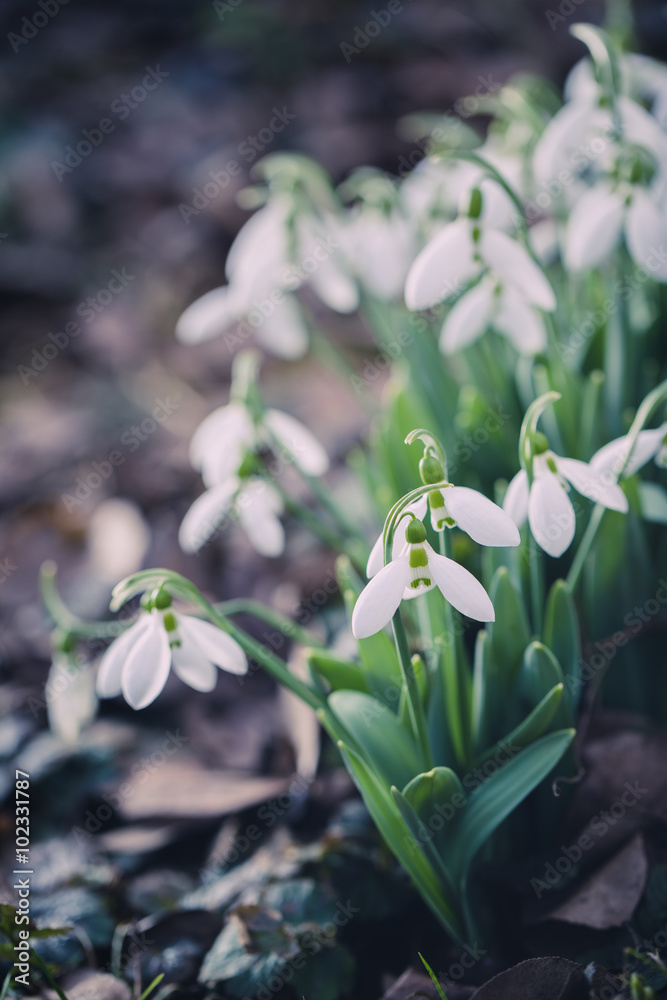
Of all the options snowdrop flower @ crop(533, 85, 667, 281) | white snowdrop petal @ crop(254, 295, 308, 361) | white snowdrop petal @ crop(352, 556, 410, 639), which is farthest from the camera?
white snowdrop petal @ crop(254, 295, 308, 361)

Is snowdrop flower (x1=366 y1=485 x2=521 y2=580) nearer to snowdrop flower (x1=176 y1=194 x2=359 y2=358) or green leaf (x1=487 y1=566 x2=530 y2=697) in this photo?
green leaf (x1=487 y1=566 x2=530 y2=697)

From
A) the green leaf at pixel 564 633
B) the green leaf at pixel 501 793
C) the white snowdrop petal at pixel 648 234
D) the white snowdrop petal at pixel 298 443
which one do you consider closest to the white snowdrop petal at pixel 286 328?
the white snowdrop petal at pixel 298 443

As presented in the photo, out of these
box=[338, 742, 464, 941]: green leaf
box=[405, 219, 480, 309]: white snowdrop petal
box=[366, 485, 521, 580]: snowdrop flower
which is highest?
box=[405, 219, 480, 309]: white snowdrop petal

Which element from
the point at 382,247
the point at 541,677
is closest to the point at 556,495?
the point at 541,677

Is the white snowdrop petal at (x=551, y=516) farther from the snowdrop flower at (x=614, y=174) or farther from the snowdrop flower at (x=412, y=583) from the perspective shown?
the snowdrop flower at (x=614, y=174)

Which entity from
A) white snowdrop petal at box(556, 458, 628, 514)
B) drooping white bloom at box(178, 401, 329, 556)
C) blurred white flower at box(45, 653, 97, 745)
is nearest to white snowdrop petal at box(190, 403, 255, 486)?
drooping white bloom at box(178, 401, 329, 556)

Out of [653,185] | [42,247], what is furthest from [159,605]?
[42,247]

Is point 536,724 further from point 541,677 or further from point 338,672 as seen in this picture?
point 338,672
